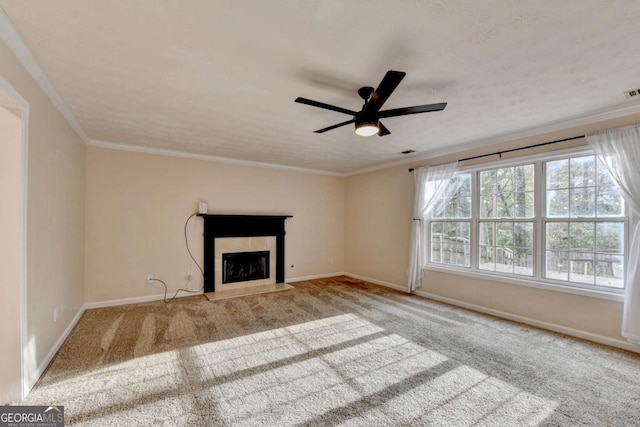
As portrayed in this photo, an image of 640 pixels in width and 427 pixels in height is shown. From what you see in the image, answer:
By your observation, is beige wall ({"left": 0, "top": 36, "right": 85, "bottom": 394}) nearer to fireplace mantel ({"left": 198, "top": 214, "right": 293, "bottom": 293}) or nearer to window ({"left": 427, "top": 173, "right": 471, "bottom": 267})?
fireplace mantel ({"left": 198, "top": 214, "right": 293, "bottom": 293})

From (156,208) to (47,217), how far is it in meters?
2.06

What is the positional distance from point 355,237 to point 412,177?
1942 millimetres

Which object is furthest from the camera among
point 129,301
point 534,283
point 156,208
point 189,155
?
point 189,155

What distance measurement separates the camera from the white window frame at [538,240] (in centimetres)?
302

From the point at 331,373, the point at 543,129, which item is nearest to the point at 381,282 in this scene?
the point at 331,373

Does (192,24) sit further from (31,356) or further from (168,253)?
(168,253)

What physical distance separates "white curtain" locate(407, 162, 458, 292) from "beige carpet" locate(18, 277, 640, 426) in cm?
104

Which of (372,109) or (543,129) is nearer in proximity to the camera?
(372,109)

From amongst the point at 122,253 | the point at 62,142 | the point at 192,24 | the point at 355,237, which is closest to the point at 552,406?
the point at 192,24

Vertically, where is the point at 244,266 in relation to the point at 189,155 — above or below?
below

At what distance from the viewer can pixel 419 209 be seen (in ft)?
15.5

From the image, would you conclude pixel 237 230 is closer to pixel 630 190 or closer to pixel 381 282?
pixel 381 282

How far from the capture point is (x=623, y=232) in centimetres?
291
